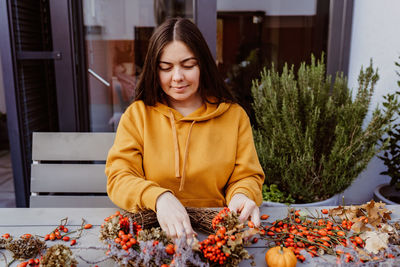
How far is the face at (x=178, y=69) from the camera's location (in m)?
1.31

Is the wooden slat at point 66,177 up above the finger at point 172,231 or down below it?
below

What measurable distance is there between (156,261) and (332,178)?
57.2 inches

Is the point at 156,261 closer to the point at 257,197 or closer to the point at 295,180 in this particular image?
the point at 257,197

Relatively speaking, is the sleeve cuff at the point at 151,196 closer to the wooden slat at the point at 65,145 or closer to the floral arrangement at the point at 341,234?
the floral arrangement at the point at 341,234

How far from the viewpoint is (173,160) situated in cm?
139

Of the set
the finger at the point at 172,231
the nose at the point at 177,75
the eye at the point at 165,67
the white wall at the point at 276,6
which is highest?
the white wall at the point at 276,6

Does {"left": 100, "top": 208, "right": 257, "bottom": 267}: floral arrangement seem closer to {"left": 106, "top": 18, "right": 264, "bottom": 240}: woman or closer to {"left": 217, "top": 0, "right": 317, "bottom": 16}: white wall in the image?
{"left": 106, "top": 18, "right": 264, "bottom": 240}: woman

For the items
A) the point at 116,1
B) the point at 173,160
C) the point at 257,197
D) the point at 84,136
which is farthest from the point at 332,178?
the point at 116,1

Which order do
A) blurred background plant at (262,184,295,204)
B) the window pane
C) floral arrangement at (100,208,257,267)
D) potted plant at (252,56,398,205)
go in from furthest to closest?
the window pane → blurred background plant at (262,184,295,204) → potted plant at (252,56,398,205) → floral arrangement at (100,208,257,267)

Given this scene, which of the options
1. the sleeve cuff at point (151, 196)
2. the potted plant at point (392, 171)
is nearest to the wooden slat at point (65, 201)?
the sleeve cuff at point (151, 196)

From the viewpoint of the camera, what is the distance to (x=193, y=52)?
1.34m

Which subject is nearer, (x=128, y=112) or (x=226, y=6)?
(x=128, y=112)

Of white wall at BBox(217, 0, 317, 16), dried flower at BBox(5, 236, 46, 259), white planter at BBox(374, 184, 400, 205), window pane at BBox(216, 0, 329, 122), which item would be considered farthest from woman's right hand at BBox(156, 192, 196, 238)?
white wall at BBox(217, 0, 317, 16)

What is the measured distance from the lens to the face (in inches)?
51.7
